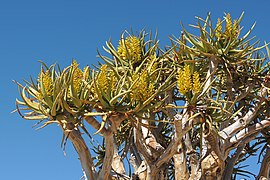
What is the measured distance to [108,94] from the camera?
5762 mm

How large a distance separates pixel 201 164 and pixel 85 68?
2.29 metres

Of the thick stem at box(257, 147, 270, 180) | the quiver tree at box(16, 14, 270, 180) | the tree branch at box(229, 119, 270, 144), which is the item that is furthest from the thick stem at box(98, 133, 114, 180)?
the thick stem at box(257, 147, 270, 180)

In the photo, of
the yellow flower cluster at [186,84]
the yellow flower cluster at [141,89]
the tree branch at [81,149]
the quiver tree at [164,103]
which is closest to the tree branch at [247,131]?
the quiver tree at [164,103]

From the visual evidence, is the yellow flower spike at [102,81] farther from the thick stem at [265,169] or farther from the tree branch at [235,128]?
the thick stem at [265,169]

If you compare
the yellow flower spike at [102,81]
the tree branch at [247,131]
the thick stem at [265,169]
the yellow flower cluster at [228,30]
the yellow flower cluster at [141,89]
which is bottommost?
the thick stem at [265,169]

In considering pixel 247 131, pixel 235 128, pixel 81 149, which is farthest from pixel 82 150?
pixel 247 131

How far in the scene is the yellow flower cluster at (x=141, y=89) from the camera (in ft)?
19.0

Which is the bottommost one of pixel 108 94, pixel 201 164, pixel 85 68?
pixel 201 164

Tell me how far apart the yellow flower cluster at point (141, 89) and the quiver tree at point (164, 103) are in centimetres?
1

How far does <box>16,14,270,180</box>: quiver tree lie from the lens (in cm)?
578

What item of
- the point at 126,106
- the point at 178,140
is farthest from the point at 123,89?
the point at 178,140

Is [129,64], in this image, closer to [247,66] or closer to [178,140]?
[178,140]

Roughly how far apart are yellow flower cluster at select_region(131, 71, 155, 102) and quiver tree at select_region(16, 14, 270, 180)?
0.04 feet

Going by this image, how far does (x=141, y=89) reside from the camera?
5.79m
